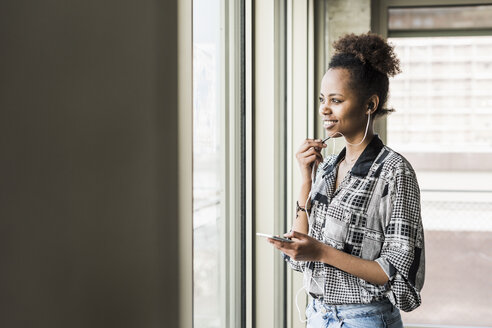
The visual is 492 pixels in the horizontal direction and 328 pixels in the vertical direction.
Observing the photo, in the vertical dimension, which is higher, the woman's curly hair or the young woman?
the woman's curly hair

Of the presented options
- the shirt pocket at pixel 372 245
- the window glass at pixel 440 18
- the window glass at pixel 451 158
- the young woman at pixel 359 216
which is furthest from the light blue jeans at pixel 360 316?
the window glass at pixel 440 18

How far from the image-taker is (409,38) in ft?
11.6

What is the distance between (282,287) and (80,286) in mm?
2285

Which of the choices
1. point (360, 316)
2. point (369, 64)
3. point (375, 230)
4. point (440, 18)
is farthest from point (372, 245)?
point (440, 18)

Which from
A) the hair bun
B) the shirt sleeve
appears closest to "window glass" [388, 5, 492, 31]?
the hair bun

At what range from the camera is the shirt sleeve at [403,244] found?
1.17 meters

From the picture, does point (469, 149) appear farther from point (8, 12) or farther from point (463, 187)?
point (8, 12)

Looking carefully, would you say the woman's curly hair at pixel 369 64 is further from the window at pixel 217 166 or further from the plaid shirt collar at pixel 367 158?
the window at pixel 217 166

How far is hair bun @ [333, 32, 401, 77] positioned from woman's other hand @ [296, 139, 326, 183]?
27 centimetres

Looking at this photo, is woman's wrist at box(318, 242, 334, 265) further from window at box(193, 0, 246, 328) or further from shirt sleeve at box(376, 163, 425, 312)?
window at box(193, 0, 246, 328)

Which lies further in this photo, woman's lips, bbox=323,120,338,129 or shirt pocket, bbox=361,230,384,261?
woman's lips, bbox=323,120,338,129

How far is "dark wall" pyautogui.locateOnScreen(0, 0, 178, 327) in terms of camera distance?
264 millimetres

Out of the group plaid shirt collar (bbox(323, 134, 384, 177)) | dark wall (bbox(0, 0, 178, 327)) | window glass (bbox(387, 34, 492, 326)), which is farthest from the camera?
window glass (bbox(387, 34, 492, 326))

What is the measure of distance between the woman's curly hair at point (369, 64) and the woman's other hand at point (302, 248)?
1.40ft
